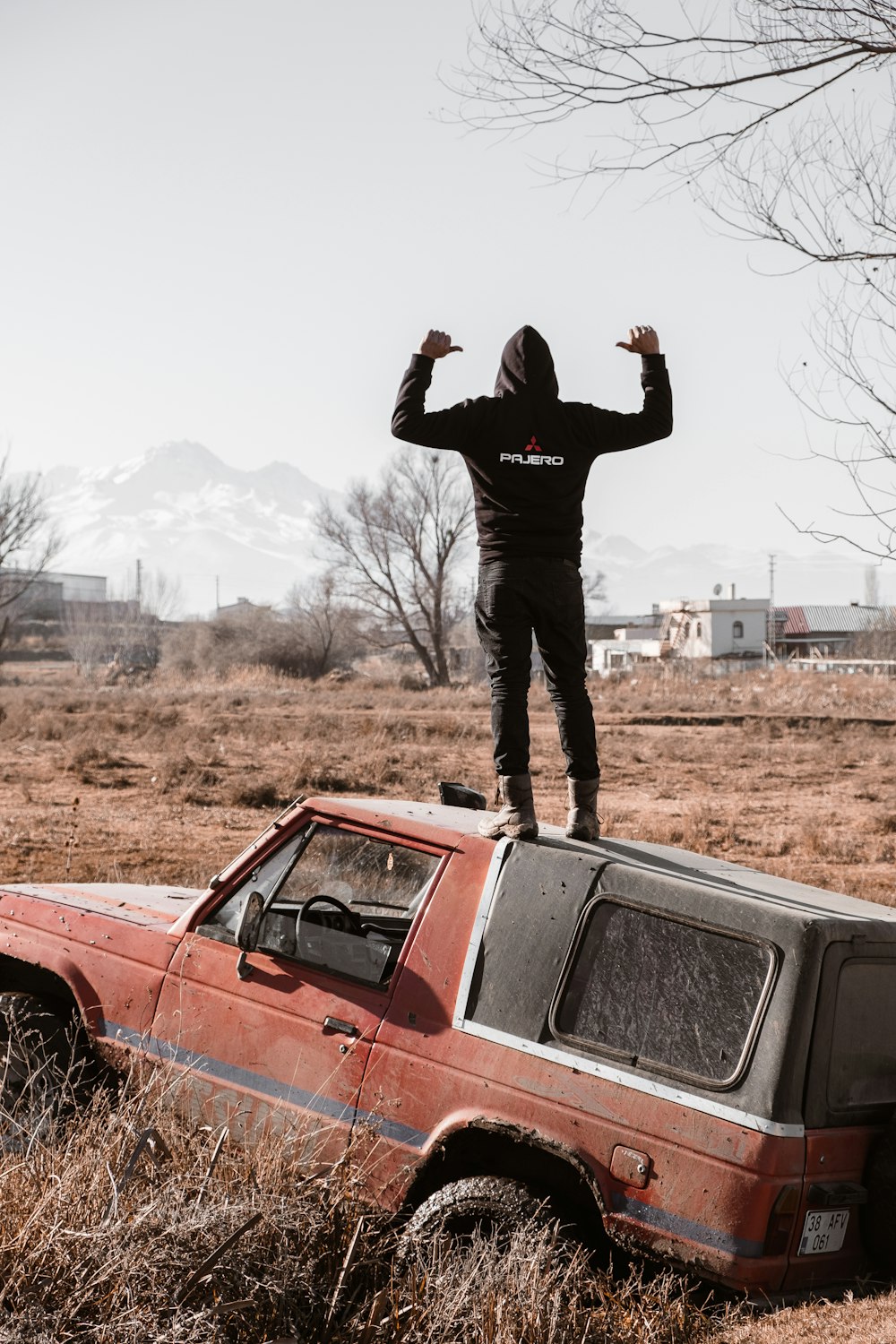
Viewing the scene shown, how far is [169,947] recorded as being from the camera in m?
4.63

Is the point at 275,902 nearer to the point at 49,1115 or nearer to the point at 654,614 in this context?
the point at 49,1115

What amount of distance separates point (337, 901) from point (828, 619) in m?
114

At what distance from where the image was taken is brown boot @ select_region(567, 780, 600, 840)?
4.65 meters

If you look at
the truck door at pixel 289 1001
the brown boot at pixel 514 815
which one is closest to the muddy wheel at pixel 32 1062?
the truck door at pixel 289 1001

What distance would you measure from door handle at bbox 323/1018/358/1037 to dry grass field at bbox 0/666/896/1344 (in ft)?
1.56

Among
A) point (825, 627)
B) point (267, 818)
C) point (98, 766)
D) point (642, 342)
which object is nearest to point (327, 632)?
point (98, 766)

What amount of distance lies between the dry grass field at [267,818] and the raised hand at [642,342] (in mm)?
3511

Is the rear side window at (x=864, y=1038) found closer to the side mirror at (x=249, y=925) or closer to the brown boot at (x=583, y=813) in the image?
the brown boot at (x=583, y=813)

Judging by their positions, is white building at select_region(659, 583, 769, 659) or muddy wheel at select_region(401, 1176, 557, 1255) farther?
white building at select_region(659, 583, 769, 659)

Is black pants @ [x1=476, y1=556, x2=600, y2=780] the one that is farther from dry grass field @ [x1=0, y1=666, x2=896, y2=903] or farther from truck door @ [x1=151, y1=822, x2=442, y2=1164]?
dry grass field @ [x1=0, y1=666, x2=896, y2=903]

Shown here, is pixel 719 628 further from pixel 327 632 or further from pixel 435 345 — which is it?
pixel 435 345

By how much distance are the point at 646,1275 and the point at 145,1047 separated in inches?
75.0

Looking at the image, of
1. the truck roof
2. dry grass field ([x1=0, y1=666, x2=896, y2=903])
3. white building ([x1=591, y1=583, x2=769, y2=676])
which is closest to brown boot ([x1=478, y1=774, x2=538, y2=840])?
the truck roof

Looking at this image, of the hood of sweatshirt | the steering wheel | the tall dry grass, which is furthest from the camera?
the hood of sweatshirt
